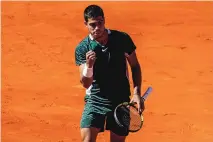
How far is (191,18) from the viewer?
1507 centimetres

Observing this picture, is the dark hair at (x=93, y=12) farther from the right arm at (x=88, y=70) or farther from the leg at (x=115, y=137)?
the leg at (x=115, y=137)

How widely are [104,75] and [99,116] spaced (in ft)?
1.47

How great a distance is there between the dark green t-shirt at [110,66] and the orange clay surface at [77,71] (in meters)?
3.23

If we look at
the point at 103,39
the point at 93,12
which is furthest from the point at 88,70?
the point at 93,12

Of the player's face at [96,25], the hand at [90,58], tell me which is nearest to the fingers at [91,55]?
the hand at [90,58]

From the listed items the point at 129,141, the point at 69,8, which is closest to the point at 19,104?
the point at 129,141

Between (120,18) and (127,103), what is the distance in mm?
9906

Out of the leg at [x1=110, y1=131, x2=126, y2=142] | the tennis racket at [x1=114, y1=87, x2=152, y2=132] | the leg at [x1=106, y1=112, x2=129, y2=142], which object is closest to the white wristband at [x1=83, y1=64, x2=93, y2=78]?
the tennis racket at [x1=114, y1=87, x2=152, y2=132]

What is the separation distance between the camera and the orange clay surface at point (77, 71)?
9367mm

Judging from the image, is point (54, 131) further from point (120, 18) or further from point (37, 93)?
point (120, 18)

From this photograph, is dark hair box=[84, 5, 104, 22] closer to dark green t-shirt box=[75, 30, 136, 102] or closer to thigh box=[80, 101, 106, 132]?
dark green t-shirt box=[75, 30, 136, 102]

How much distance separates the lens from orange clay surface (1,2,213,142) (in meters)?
9.37

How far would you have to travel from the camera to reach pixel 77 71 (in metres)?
12.2

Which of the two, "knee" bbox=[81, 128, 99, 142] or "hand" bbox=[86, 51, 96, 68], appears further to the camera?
"knee" bbox=[81, 128, 99, 142]
